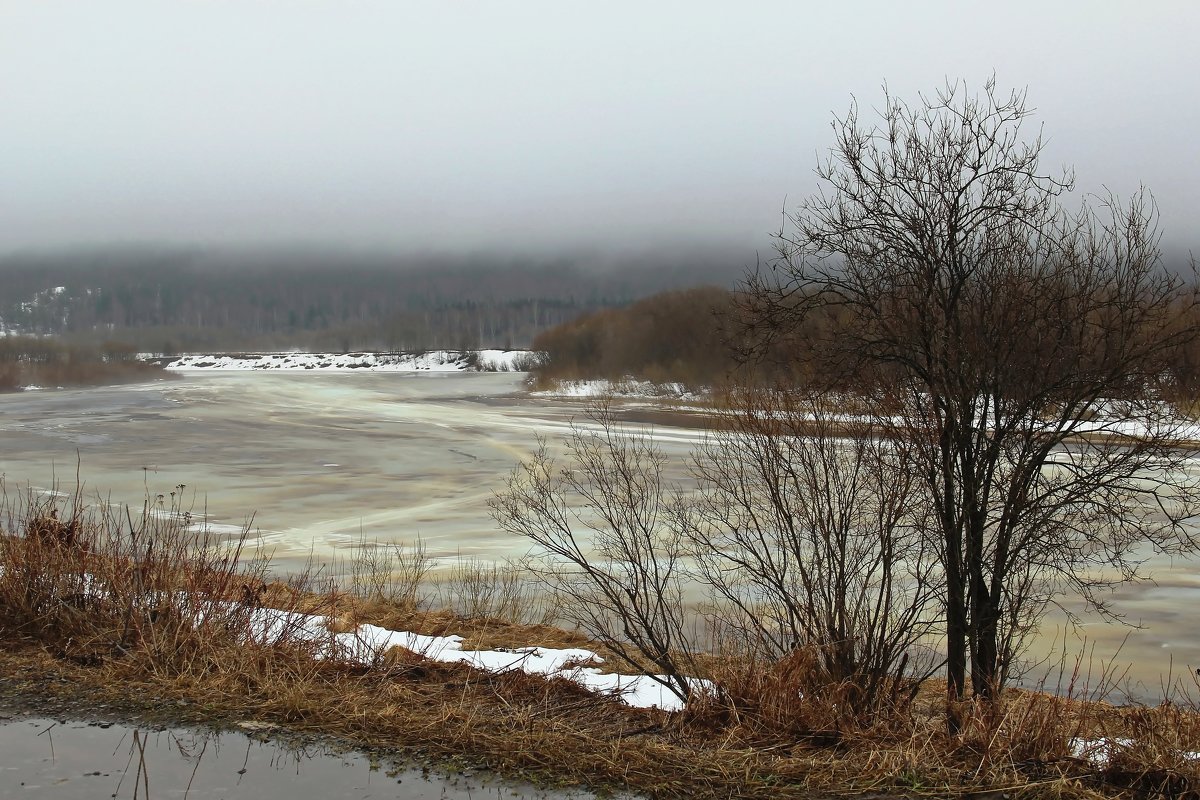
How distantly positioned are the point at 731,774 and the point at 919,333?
6.28 meters

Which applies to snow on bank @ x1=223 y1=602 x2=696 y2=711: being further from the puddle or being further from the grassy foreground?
the puddle

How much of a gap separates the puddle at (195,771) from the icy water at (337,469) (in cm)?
580

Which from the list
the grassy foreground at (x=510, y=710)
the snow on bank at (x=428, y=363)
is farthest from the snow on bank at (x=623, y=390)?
the snow on bank at (x=428, y=363)

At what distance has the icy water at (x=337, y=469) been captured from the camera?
1413cm

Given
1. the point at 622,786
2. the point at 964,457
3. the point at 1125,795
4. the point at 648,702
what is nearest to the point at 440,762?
the point at 622,786

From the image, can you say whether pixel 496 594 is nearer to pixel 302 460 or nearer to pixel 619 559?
pixel 619 559

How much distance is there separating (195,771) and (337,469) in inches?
1002

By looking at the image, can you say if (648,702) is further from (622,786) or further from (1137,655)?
(1137,655)

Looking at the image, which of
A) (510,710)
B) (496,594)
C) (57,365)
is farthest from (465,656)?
(57,365)

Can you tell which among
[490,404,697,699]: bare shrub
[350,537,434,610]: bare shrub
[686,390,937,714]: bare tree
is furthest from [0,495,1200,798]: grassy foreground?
[350,537,434,610]: bare shrub

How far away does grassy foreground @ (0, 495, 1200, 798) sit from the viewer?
5.24 m

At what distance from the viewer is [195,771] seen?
528 cm

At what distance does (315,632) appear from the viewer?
26.8 feet

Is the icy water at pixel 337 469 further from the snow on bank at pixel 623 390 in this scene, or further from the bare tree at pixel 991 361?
the snow on bank at pixel 623 390
